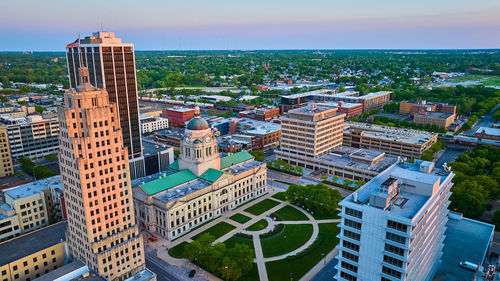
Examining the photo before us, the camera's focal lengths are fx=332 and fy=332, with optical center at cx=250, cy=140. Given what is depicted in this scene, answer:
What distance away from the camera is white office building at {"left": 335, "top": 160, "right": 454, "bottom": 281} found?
62531 mm

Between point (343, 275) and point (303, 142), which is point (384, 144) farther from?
point (343, 275)

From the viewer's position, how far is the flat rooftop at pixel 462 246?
273 ft

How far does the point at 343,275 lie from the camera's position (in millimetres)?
73938

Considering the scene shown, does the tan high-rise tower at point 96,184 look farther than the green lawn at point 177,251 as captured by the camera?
No

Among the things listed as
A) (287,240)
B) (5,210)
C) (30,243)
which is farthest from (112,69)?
(287,240)

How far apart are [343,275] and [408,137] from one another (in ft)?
460

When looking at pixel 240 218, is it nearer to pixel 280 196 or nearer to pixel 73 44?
pixel 280 196

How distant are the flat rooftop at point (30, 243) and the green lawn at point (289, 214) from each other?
71429 mm

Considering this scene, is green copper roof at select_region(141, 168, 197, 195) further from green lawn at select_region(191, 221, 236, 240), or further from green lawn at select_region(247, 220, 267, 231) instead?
green lawn at select_region(247, 220, 267, 231)

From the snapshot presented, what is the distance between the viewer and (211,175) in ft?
425

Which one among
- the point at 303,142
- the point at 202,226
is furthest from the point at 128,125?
the point at 303,142

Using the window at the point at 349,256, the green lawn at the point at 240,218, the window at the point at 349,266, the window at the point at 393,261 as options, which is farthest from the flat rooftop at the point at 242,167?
the window at the point at 393,261

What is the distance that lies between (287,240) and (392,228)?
5282cm

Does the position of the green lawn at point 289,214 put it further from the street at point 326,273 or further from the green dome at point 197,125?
the green dome at point 197,125
